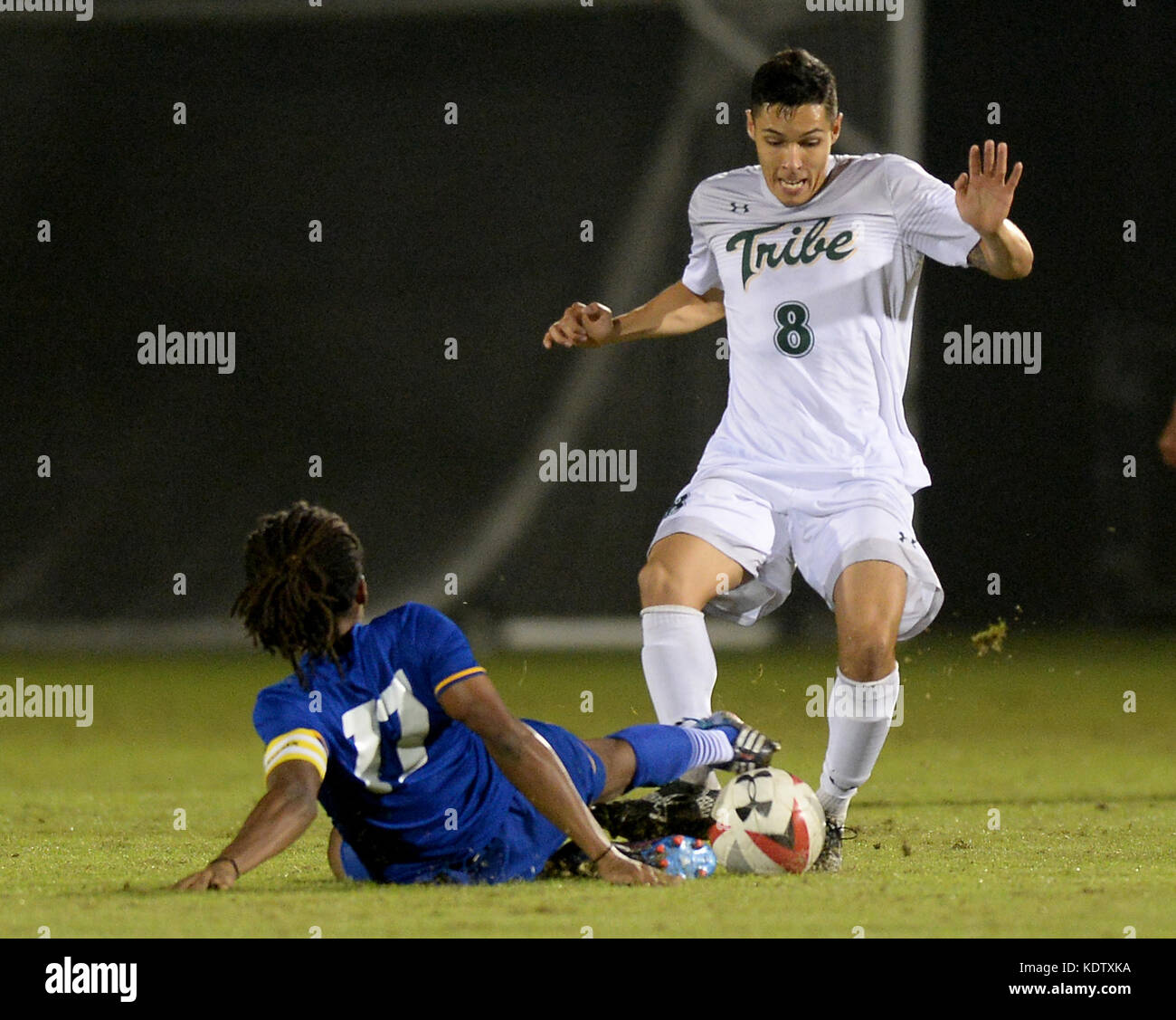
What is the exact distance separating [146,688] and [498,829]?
692cm

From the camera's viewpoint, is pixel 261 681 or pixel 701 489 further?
pixel 261 681

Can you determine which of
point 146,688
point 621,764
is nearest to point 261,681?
point 146,688

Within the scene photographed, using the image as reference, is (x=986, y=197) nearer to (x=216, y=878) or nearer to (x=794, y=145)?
(x=794, y=145)

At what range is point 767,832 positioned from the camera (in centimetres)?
494

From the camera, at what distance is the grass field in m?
4.11

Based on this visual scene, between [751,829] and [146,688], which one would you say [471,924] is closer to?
[751,829]

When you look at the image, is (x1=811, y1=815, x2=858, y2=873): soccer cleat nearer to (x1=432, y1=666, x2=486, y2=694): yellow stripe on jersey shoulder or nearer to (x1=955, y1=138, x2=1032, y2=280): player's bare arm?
(x1=432, y1=666, x2=486, y2=694): yellow stripe on jersey shoulder

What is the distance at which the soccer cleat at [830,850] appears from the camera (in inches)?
199

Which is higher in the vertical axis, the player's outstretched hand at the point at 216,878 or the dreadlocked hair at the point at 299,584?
the dreadlocked hair at the point at 299,584

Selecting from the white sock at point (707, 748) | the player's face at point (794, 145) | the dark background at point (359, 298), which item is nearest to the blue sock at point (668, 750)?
the white sock at point (707, 748)

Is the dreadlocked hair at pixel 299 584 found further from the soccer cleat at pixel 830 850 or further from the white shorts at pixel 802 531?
the white shorts at pixel 802 531

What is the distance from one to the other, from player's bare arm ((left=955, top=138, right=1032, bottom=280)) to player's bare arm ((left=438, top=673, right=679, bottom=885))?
6.29 ft

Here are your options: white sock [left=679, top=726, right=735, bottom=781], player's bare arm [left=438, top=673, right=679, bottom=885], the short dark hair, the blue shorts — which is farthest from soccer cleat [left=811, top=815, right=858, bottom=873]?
the short dark hair

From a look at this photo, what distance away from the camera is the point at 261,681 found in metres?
11.2
